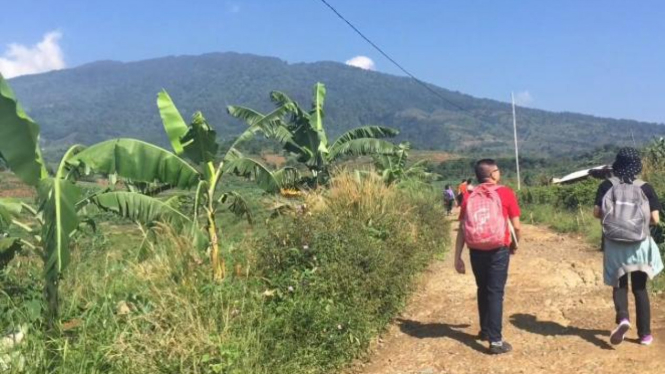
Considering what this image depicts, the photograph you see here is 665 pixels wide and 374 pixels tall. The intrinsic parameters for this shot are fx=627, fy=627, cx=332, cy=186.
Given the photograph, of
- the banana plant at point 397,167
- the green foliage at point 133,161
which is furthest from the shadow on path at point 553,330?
the banana plant at point 397,167

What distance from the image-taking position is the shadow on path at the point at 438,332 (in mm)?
5449

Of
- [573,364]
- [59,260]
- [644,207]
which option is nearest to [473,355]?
[573,364]

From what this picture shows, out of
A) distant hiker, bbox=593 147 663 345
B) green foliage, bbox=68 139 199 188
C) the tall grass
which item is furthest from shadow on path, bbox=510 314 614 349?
green foliage, bbox=68 139 199 188

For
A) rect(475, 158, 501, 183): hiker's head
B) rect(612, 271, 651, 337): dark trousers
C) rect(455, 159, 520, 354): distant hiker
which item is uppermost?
rect(475, 158, 501, 183): hiker's head

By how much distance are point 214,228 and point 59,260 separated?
311 centimetres

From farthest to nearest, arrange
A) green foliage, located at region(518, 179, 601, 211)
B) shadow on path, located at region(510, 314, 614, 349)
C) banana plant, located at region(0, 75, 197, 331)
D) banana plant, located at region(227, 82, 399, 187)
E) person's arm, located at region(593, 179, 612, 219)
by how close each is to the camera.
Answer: green foliage, located at region(518, 179, 601, 211) → banana plant, located at region(227, 82, 399, 187) → shadow on path, located at region(510, 314, 614, 349) → person's arm, located at region(593, 179, 612, 219) → banana plant, located at region(0, 75, 197, 331)

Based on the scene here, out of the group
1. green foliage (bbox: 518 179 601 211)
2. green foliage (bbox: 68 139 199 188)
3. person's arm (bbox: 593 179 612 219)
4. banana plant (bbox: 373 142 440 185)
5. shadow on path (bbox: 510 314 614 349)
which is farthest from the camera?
green foliage (bbox: 518 179 601 211)

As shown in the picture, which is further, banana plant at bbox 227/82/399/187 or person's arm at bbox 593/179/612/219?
banana plant at bbox 227/82/399/187

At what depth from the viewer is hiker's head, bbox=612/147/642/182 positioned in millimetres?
4879

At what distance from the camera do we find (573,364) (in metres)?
4.78

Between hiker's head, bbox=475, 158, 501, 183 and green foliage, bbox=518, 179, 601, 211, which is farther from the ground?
hiker's head, bbox=475, 158, 501, 183

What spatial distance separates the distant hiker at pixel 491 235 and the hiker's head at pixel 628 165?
84 cm

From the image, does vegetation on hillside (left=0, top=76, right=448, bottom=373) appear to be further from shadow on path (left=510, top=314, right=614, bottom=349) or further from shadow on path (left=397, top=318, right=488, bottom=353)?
shadow on path (left=510, top=314, right=614, bottom=349)

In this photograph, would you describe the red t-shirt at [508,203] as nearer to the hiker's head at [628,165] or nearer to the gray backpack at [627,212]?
the gray backpack at [627,212]
